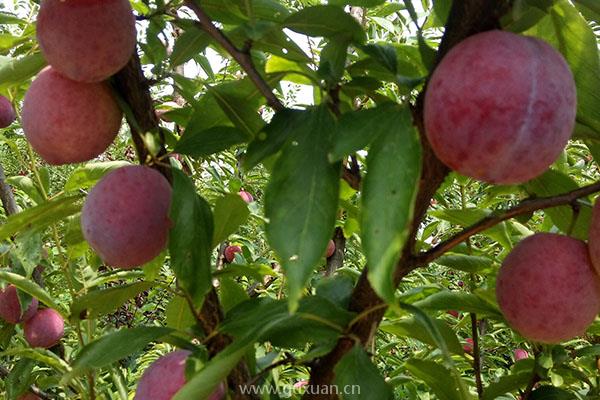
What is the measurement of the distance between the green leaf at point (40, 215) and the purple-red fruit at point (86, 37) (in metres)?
0.26

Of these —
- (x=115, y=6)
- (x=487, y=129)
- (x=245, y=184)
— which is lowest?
(x=245, y=184)

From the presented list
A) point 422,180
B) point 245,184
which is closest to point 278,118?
point 422,180

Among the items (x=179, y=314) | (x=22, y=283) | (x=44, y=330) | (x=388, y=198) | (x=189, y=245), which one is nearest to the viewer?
(x=388, y=198)

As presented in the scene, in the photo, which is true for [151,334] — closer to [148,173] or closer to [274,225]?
[148,173]

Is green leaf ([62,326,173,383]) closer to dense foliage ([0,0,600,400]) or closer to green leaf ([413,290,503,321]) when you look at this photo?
dense foliage ([0,0,600,400])

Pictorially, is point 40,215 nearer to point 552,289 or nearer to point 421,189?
point 421,189

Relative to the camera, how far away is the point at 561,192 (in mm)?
917

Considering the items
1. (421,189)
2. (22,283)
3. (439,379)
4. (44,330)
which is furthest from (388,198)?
(44,330)

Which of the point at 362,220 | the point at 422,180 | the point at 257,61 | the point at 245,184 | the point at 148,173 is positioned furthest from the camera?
the point at 245,184

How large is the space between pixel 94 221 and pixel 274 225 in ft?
1.35

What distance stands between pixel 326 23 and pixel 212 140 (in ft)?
0.76

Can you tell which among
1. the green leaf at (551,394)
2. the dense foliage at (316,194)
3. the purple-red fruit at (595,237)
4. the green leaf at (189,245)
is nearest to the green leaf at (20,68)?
the dense foliage at (316,194)

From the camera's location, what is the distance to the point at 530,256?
84cm

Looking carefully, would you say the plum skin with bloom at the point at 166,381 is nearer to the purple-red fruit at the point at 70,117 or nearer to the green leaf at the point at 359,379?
the green leaf at the point at 359,379
